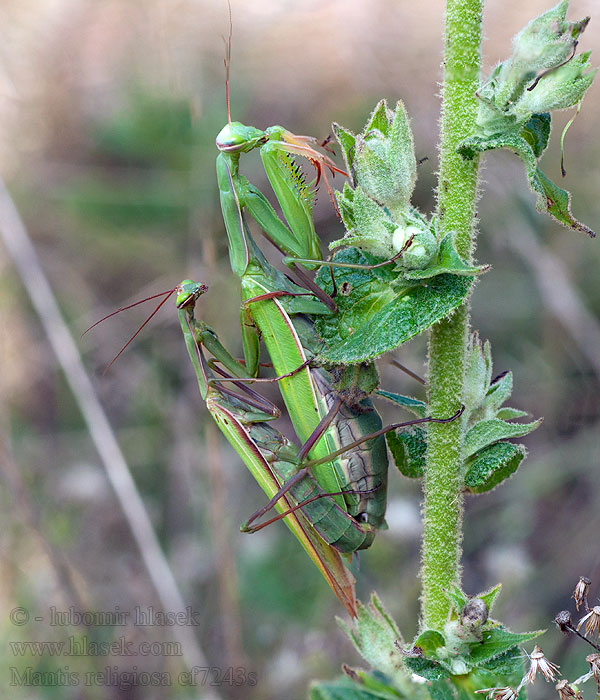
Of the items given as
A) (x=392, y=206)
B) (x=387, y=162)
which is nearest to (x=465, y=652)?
(x=392, y=206)

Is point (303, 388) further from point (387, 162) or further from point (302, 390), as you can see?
point (387, 162)

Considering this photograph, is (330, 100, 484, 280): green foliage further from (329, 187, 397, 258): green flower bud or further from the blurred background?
the blurred background

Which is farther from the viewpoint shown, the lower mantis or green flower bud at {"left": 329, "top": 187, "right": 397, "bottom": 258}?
the lower mantis

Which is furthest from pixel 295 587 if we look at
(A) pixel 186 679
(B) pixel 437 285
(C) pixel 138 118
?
(C) pixel 138 118

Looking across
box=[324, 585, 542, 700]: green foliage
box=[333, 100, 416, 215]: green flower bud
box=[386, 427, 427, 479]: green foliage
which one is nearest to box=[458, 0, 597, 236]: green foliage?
box=[333, 100, 416, 215]: green flower bud

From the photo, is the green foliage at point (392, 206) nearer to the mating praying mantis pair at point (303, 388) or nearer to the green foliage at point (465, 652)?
the mating praying mantis pair at point (303, 388)

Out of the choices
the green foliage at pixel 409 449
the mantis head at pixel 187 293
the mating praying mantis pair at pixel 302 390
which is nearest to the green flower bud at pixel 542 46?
the mating praying mantis pair at pixel 302 390
